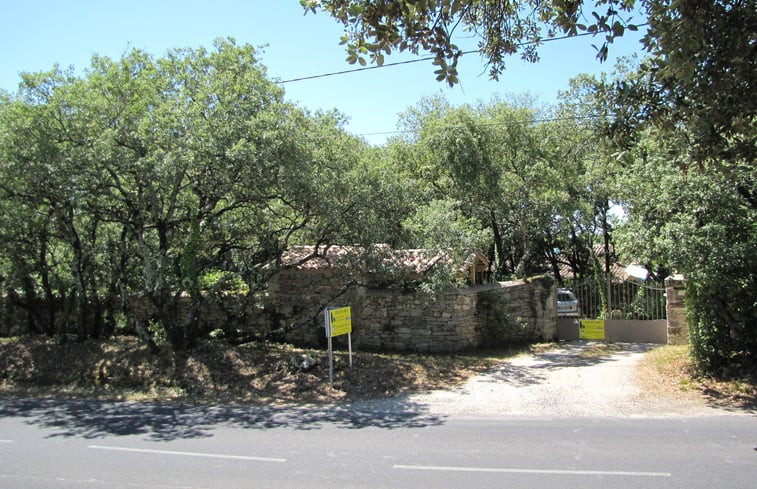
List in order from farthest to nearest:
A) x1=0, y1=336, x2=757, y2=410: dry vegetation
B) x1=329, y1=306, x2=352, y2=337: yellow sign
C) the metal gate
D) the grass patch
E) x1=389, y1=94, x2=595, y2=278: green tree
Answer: x1=389, y1=94, x2=595, y2=278: green tree → the metal gate → x1=329, y1=306, x2=352, y2=337: yellow sign → x1=0, y1=336, x2=757, y2=410: dry vegetation → the grass patch

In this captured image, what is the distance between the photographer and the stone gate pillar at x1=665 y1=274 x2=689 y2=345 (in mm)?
15141

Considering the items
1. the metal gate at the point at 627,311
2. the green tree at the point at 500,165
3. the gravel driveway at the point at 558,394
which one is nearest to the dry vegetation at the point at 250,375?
the gravel driveway at the point at 558,394

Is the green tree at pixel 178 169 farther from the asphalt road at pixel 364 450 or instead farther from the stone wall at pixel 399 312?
the asphalt road at pixel 364 450

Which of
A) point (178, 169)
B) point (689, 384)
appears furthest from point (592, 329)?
point (178, 169)

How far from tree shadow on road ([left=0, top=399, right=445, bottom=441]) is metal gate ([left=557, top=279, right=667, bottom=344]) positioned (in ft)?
32.1

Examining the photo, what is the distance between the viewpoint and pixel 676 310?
50.3 feet

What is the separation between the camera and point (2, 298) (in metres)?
18.8

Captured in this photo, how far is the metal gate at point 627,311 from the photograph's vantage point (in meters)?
17.1

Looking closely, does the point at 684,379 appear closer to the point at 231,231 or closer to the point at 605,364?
the point at 605,364

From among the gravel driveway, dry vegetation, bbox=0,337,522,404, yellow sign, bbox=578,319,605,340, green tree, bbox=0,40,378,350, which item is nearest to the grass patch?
the gravel driveway

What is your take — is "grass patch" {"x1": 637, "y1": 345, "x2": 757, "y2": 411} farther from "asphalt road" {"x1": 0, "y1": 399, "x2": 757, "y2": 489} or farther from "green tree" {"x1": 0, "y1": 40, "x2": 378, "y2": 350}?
"green tree" {"x1": 0, "y1": 40, "x2": 378, "y2": 350}

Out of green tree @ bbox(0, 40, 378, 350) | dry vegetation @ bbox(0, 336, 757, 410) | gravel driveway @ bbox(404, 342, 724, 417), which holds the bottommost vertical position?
gravel driveway @ bbox(404, 342, 724, 417)

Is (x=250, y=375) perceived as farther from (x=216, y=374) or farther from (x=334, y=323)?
(x=334, y=323)

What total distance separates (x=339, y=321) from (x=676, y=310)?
9616mm
